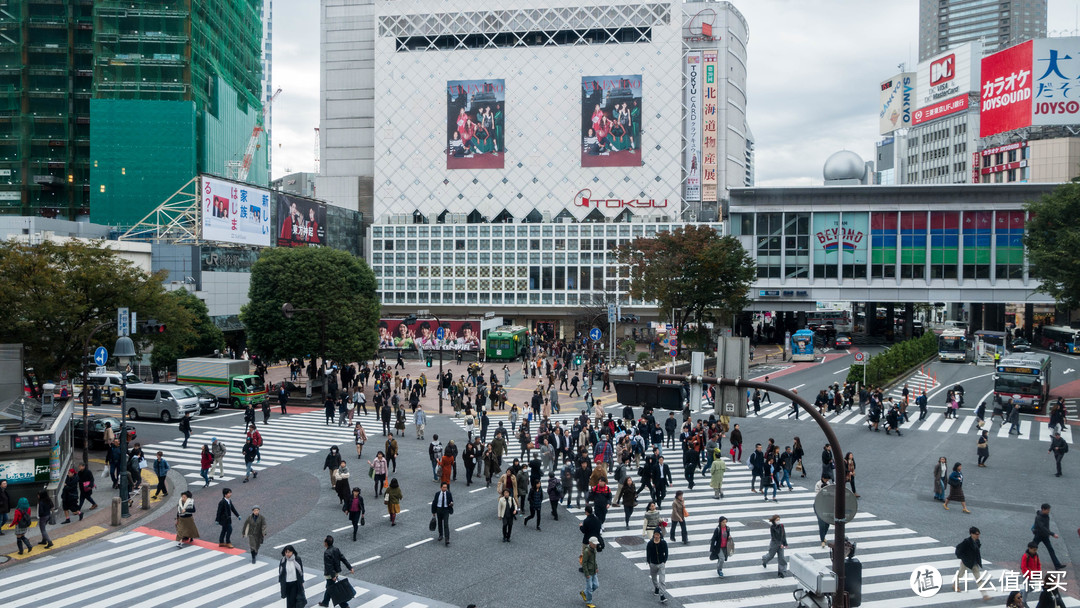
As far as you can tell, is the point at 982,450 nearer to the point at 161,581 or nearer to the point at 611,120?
the point at 161,581

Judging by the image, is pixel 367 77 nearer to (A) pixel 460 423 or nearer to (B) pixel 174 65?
(B) pixel 174 65

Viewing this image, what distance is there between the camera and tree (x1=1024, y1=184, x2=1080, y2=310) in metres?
42.1

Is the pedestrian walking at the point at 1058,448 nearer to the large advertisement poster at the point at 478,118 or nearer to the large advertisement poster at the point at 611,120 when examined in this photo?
the large advertisement poster at the point at 611,120

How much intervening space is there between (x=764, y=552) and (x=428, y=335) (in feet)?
169

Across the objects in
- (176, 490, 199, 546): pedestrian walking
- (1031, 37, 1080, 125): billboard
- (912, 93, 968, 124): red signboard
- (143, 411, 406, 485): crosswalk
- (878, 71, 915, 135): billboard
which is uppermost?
(878, 71, 915, 135): billboard

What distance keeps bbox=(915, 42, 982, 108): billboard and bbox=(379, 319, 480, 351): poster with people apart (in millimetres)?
89368

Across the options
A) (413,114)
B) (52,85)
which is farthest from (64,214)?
(413,114)

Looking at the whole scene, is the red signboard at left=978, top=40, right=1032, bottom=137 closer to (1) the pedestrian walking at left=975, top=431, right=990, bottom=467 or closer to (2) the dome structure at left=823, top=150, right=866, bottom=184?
(2) the dome structure at left=823, top=150, right=866, bottom=184

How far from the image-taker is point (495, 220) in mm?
93188

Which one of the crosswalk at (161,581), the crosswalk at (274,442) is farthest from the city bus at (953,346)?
the crosswalk at (161,581)

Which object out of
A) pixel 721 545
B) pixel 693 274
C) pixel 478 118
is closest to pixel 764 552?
pixel 721 545

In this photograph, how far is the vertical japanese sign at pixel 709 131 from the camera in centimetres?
8881

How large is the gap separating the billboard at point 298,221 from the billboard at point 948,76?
94242mm

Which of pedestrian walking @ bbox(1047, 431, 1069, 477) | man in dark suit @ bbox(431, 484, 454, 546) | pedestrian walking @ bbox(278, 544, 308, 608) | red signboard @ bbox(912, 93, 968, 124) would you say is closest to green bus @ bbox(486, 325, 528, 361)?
pedestrian walking @ bbox(1047, 431, 1069, 477)
